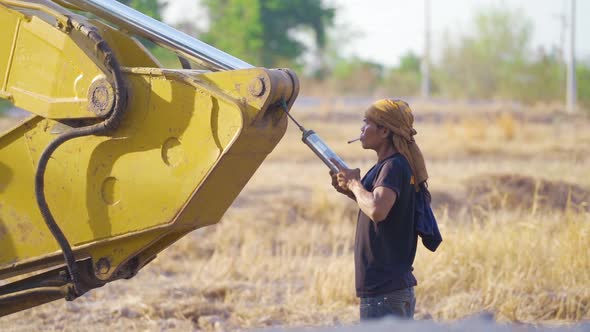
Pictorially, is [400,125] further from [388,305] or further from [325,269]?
[325,269]

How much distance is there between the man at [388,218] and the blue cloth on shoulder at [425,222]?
0.13 feet

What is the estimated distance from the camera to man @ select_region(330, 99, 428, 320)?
507 cm

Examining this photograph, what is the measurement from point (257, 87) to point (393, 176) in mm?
Result: 799

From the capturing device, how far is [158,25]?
545cm

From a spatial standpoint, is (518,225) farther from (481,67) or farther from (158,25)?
(481,67)

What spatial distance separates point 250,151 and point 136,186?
593 mm

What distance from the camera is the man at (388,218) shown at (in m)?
5.07

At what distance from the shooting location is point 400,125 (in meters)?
5.17

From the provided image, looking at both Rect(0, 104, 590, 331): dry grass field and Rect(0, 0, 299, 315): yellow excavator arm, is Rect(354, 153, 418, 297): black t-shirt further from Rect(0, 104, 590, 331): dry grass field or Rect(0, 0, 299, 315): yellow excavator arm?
Rect(0, 104, 590, 331): dry grass field

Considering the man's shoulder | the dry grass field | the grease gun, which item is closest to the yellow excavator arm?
the grease gun

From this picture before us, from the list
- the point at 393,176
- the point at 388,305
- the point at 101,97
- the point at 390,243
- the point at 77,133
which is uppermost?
the point at 101,97

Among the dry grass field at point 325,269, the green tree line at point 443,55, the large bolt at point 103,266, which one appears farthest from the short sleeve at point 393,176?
the green tree line at point 443,55

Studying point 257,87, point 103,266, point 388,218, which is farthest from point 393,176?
point 103,266

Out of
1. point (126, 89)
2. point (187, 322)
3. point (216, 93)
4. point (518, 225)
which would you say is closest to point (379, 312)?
point (216, 93)
